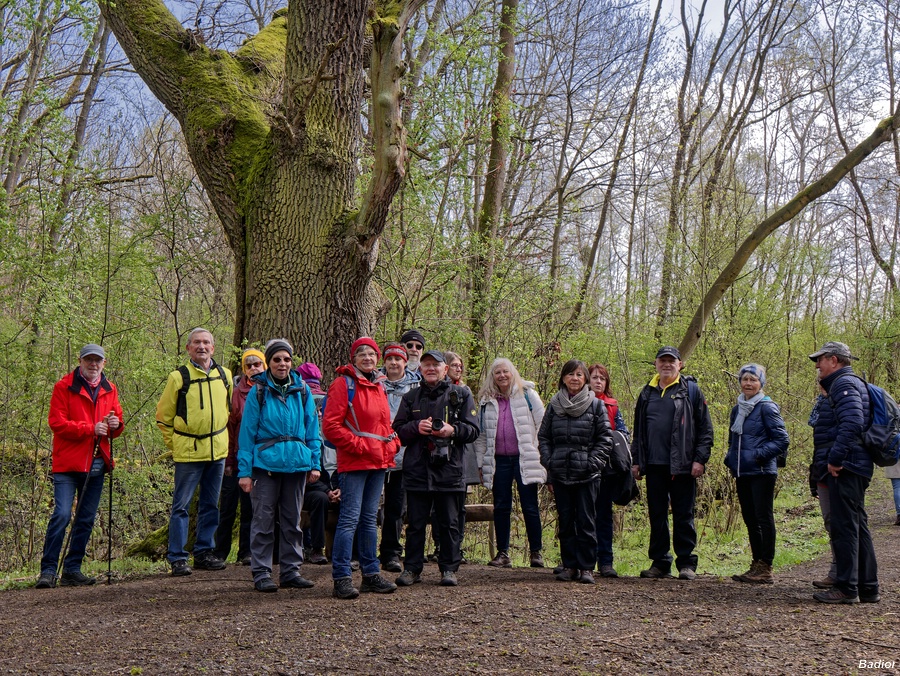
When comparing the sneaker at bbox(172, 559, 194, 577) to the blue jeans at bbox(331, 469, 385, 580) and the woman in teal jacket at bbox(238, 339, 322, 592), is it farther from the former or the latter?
the blue jeans at bbox(331, 469, 385, 580)

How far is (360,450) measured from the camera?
18.2ft

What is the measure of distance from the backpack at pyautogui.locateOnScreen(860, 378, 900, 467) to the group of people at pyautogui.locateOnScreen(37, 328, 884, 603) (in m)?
0.08

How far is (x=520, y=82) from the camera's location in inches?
709

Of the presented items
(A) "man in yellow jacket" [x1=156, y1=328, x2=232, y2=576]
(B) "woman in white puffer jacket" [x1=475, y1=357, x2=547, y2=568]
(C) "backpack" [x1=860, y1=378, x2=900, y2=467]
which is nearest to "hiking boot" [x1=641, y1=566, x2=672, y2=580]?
(B) "woman in white puffer jacket" [x1=475, y1=357, x2=547, y2=568]

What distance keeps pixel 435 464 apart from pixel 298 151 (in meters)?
3.46

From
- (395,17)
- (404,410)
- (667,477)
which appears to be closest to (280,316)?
(404,410)

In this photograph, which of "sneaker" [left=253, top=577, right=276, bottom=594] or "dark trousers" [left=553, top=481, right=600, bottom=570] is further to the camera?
"dark trousers" [left=553, top=481, right=600, bottom=570]

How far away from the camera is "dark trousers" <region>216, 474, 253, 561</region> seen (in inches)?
281

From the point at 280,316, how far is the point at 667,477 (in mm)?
3774

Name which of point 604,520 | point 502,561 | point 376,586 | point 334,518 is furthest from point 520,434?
point 376,586

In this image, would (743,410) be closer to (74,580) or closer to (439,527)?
(439,527)

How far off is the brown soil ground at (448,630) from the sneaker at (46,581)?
26cm

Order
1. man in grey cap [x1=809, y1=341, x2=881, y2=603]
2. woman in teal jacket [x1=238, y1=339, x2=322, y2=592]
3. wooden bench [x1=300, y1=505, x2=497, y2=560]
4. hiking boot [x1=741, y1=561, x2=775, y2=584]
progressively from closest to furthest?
1. man in grey cap [x1=809, y1=341, x2=881, y2=603]
2. woman in teal jacket [x1=238, y1=339, x2=322, y2=592]
3. hiking boot [x1=741, y1=561, x2=775, y2=584]
4. wooden bench [x1=300, y1=505, x2=497, y2=560]

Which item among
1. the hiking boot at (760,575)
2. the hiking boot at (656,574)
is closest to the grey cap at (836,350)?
the hiking boot at (760,575)
